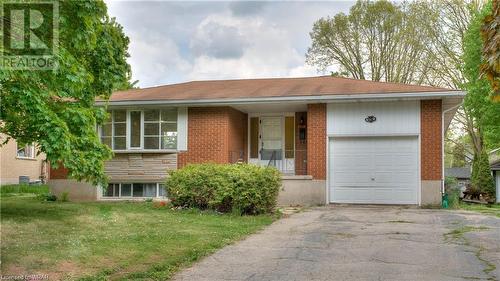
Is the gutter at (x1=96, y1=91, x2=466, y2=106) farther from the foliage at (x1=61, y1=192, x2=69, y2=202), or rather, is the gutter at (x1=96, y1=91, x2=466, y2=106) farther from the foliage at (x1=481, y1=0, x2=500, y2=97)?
the foliage at (x1=481, y1=0, x2=500, y2=97)

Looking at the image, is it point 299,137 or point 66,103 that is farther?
point 299,137

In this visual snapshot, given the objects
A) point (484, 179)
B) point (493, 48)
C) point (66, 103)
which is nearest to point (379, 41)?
point (484, 179)

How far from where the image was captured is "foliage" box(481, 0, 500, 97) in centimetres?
406

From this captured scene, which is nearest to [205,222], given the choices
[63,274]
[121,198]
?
[63,274]

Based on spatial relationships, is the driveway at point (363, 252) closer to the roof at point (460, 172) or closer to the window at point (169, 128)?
the window at point (169, 128)

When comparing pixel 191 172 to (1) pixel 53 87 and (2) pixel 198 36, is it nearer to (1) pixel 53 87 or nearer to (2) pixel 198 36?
(1) pixel 53 87

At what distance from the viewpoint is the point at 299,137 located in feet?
59.9

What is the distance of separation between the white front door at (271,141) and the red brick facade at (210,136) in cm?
160

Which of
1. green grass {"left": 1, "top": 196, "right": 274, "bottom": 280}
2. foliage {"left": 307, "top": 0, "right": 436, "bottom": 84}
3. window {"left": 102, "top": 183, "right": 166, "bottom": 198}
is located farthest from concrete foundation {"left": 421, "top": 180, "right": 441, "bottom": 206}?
foliage {"left": 307, "top": 0, "right": 436, "bottom": 84}

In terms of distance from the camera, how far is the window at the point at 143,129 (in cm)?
1742

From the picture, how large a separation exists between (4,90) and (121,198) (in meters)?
9.63

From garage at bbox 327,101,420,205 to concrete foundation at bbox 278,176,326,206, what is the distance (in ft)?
1.07

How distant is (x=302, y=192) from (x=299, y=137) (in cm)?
263

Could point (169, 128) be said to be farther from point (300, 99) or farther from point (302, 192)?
point (302, 192)
